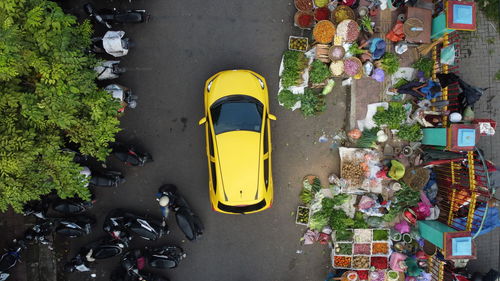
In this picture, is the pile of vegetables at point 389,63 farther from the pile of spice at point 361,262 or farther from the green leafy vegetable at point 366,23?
the pile of spice at point 361,262

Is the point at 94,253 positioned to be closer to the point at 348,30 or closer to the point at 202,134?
the point at 202,134

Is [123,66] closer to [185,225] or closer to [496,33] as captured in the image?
[185,225]

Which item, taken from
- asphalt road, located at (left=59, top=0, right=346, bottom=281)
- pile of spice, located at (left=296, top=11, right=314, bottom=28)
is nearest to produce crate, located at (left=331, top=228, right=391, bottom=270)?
asphalt road, located at (left=59, top=0, right=346, bottom=281)

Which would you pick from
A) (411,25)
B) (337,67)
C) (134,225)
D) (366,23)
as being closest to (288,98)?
(337,67)

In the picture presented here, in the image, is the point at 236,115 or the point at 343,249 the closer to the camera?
the point at 236,115

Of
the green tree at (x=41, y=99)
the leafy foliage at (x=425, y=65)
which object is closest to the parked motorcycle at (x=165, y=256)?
the green tree at (x=41, y=99)

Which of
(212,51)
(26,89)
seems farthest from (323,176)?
(26,89)
